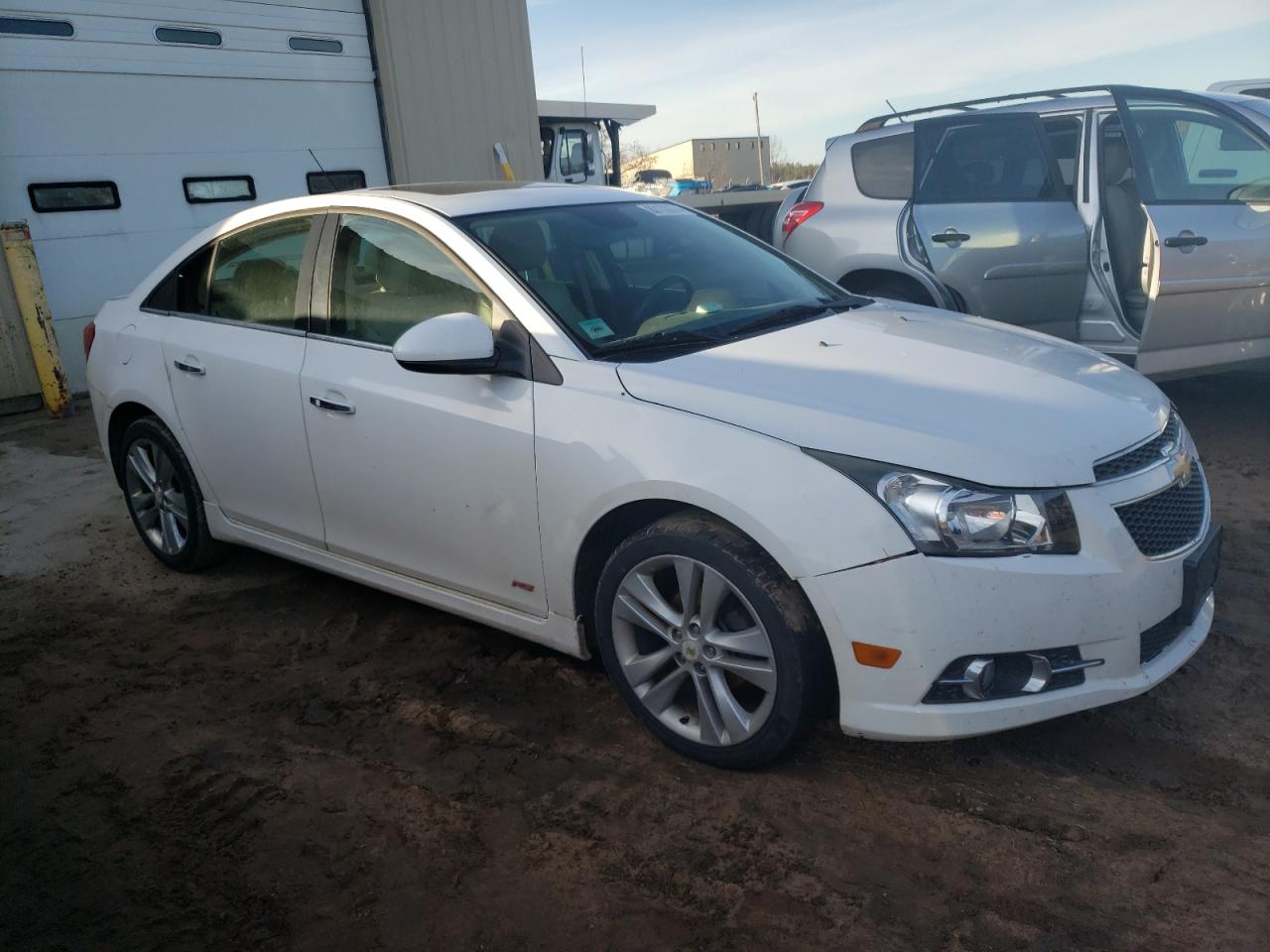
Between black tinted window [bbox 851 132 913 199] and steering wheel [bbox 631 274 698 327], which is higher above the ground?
black tinted window [bbox 851 132 913 199]

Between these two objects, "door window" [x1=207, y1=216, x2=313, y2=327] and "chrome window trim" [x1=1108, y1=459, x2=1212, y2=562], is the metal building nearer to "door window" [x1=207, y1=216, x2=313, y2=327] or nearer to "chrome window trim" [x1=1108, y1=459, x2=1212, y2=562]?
"door window" [x1=207, y1=216, x2=313, y2=327]

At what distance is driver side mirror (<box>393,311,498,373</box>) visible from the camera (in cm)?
292

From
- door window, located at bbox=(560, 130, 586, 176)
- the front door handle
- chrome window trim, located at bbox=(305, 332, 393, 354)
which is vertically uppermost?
door window, located at bbox=(560, 130, 586, 176)

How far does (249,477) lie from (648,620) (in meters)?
1.93

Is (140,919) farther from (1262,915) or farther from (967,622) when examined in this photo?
(1262,915)

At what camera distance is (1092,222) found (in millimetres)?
5574

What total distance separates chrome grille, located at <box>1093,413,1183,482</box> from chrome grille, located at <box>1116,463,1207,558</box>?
0.27 ft

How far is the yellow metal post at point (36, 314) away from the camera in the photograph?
7688 mm

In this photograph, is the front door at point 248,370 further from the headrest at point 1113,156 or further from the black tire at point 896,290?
the headrest at point 1113,156

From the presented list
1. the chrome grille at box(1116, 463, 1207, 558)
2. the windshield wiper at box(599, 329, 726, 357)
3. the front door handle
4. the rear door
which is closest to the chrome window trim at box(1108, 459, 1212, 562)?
the chrome grille at box(1116, 463, 1207, 558)

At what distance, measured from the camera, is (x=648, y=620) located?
2.83 meters

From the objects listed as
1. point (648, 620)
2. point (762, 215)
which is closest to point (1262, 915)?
point (648, 620)

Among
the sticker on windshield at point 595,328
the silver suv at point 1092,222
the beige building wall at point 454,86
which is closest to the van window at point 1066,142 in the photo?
the silver suv at point 1092,222

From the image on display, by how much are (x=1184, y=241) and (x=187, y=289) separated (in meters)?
4.87
